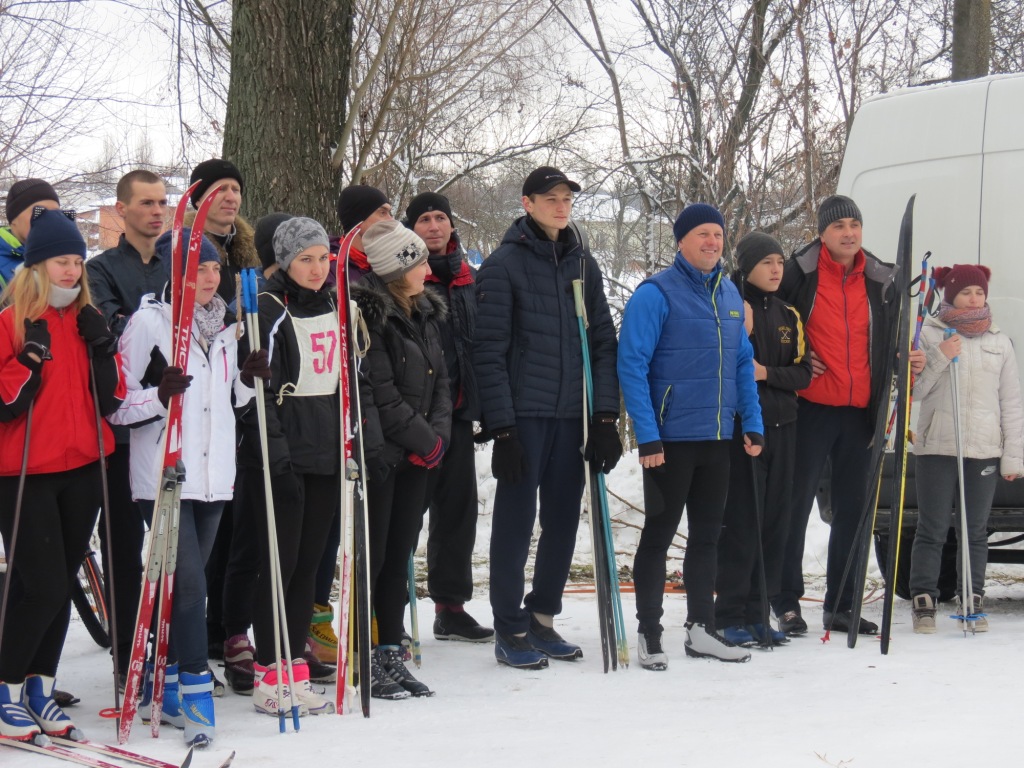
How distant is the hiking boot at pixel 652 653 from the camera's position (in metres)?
4.55

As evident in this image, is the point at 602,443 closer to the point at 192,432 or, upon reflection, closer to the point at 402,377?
the point at 402,377

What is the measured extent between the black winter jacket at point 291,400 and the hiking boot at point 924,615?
2.93m

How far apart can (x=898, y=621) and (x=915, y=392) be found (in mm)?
1149

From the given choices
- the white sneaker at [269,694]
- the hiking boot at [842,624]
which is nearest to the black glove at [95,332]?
the white sneaker at [269,694]

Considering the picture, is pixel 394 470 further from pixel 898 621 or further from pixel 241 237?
pixel 898 621

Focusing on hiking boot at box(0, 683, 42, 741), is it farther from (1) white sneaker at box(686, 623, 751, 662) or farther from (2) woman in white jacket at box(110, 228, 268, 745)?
(1) white sneaker at box(686, 623, 751, 662)

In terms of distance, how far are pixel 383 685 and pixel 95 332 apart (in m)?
1.60

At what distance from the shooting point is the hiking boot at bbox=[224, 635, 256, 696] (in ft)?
13.7

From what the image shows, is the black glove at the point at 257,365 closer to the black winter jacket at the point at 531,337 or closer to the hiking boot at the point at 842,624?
the black winter jacket at the point at 531,337

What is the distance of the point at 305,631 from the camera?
3.97 metres

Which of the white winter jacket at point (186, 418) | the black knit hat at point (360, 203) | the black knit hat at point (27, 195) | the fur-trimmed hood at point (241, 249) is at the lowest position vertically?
the white winter jacket at point (186, 418)

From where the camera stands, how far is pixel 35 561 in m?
3.43

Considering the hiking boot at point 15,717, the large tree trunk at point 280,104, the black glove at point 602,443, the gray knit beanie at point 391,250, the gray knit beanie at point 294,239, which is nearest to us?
the hiking boot at point 15,717

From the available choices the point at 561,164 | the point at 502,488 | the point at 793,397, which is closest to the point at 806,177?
the point at 561,164
